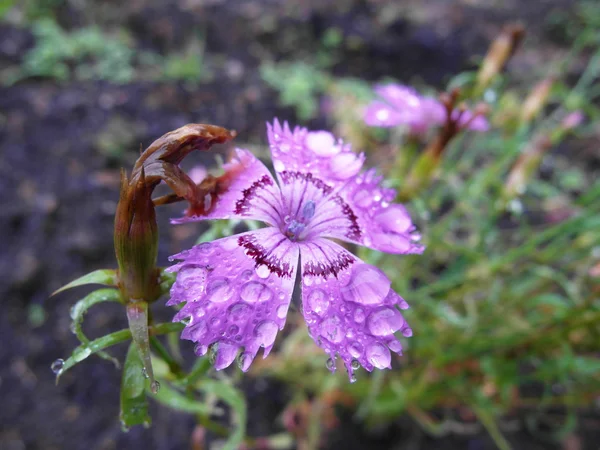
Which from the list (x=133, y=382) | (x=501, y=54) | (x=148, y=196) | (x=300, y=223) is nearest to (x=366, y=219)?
(x=300, y=223)

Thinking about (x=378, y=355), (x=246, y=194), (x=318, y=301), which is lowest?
(x=378, y=355)

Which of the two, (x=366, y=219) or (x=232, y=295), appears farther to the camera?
(x=366, y=219)

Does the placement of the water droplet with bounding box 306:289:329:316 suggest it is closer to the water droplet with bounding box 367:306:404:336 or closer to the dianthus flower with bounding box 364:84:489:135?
the water droplet with bounding box 367:306:404:336

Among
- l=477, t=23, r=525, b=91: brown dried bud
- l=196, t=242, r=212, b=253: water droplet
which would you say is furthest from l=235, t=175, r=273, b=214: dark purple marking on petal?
l=477, t=23, r=525, b=91: brown dried bud

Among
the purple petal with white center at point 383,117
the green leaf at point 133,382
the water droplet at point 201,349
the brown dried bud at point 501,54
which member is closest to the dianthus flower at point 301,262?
the water droplet at point 201,349

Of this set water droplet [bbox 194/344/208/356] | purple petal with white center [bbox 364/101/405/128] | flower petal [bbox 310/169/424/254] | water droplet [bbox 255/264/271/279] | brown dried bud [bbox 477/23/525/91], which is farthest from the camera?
brown dried bud [bbox 477/23/525/91]

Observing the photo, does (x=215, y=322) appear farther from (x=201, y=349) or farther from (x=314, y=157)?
(x=314, y=157)
